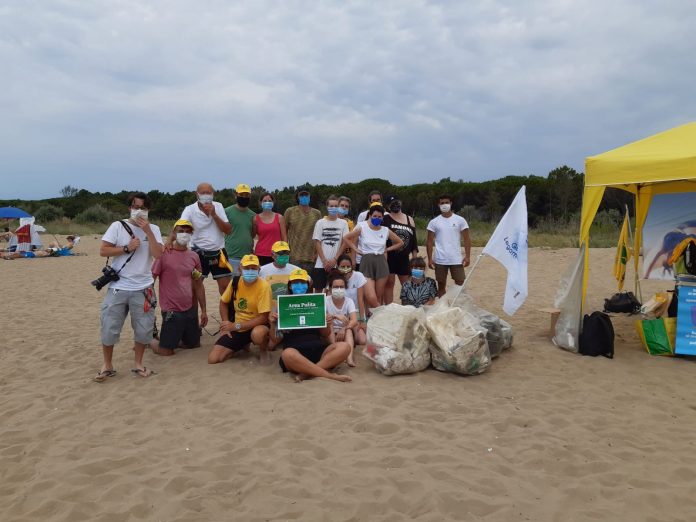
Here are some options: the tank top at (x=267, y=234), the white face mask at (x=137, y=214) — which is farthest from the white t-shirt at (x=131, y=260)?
the tank top at (x=267, y=234)

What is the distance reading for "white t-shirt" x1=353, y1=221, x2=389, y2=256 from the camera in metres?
6.70

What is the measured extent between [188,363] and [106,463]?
2.29m

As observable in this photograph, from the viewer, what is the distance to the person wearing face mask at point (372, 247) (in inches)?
264

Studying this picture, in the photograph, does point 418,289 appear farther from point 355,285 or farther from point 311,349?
point 311,349

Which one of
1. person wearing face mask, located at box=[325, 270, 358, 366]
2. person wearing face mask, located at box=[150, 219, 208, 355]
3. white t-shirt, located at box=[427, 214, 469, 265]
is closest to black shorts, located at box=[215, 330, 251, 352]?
person wearing face mask, located at box=[150, 219, 208, 355]

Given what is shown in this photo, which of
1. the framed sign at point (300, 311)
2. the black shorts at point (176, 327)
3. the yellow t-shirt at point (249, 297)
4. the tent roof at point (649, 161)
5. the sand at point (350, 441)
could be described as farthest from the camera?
the black shorts at point (176, 327)

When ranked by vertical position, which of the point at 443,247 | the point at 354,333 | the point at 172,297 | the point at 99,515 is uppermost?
the point at 443,247

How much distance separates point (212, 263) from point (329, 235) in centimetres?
154

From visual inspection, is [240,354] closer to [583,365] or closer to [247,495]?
[247,495]

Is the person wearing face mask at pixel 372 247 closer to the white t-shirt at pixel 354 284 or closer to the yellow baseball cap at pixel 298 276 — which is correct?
the white t-shirt at pixel 354 284

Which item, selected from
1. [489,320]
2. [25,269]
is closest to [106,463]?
[489,320]

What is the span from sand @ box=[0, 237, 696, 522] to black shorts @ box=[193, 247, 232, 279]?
3.35 feet

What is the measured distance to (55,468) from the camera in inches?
139

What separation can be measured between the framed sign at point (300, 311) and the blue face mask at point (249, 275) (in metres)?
0.57
